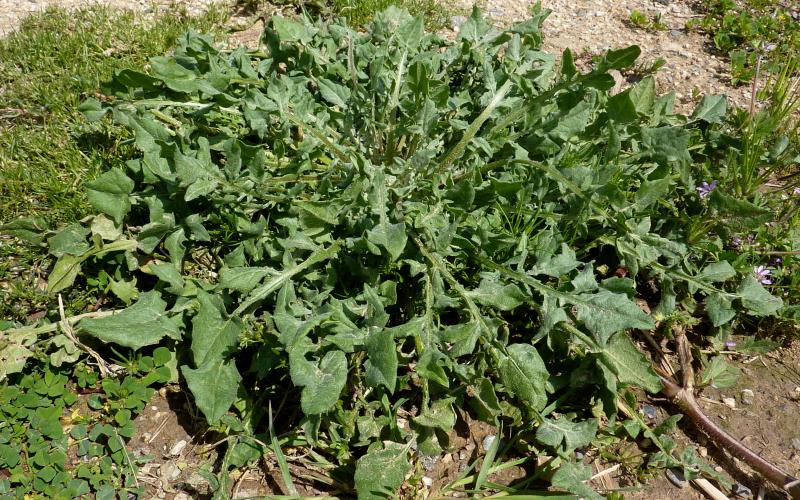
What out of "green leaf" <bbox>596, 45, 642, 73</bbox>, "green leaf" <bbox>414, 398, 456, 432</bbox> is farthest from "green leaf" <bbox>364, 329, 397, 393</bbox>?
"green leaf" <bbox>596, 45, 642, 73</bbox>

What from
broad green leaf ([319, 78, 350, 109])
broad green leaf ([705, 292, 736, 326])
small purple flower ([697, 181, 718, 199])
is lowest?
broad green leaf ([705, 292, 736, 326])

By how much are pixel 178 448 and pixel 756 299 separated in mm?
2326

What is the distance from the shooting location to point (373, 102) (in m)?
3.00

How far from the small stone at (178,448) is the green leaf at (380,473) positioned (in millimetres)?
706

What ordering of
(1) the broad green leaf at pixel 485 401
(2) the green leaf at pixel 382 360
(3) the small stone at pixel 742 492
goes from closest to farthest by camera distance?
(2) the green leaf at pixel 382 360 → (1) the broad green leaf at pixel 485 401 → (3) the small stone at pixel 742 492

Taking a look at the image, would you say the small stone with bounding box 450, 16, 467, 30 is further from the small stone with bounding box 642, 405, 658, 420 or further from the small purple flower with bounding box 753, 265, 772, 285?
the small stone with bounding box 642, 405, 658, 420

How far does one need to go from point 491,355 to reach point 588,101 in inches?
55.0

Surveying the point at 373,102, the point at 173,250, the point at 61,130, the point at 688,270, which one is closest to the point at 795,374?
the point at 688,270

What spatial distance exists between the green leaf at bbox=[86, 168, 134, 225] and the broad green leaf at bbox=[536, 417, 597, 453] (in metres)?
1.87

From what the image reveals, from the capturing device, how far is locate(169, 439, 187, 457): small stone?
254 centimetres

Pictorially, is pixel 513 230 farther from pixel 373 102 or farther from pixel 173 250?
pixel 173 250

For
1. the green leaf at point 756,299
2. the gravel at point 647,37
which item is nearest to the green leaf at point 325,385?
the green leaf at point 756,299

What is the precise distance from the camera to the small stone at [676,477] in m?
2.53

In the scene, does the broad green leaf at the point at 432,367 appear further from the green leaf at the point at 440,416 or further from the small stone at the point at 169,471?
the small stone at the point at 169,471
